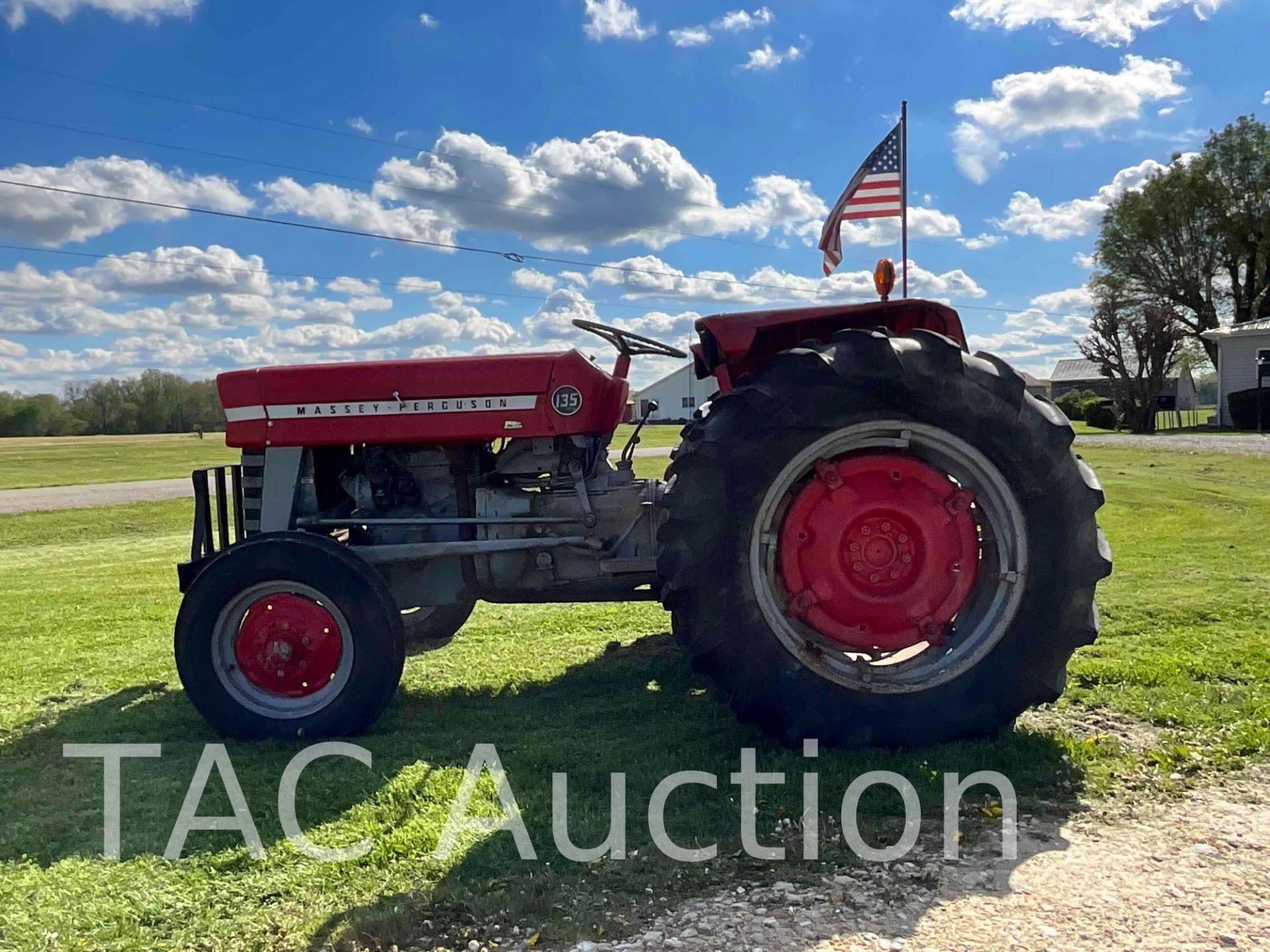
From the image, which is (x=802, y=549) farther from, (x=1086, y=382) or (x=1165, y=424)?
(x=1086, y=382)

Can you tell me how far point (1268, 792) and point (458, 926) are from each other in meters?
2.52

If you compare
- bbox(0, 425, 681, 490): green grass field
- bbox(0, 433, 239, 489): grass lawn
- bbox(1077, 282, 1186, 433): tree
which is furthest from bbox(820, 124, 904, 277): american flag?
bbox(1077, 282, 1186, 433): tree

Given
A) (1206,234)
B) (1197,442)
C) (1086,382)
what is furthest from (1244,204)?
(1086,382)

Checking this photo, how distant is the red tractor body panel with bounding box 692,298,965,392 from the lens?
3.78m

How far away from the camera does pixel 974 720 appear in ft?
10.8

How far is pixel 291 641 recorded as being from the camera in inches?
156

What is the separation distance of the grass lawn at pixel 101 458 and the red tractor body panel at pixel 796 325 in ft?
77.7

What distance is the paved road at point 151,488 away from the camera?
17.1 m

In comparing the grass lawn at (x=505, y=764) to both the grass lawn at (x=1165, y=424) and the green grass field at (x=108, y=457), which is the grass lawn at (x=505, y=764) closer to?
the green grass field at (x=108, y=457)

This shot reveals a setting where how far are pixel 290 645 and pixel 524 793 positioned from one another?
4.55 feet

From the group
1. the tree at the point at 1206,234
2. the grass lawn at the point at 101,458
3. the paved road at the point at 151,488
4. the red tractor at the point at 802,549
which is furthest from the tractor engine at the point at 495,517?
the tree at the point at 1206,234

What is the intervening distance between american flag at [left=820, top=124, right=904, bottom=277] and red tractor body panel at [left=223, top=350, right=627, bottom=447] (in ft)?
9.85

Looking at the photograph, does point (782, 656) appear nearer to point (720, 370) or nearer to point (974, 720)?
point (974, 720)

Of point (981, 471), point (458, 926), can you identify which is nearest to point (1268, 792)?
point (981, 471)
